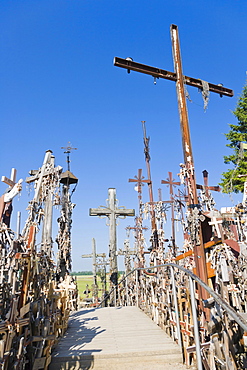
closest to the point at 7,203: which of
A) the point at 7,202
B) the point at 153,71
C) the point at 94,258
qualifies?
the point at 7,202

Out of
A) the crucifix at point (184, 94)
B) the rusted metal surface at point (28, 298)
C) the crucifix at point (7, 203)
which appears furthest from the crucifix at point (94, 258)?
the crucifix at point (7, 203)

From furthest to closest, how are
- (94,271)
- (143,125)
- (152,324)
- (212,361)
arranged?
(94,271) → (143,125) → (152,324) → (212,361)

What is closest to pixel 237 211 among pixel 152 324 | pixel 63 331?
pixel 152 324

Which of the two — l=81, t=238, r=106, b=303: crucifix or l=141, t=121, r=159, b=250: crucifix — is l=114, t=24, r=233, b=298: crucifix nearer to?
l=141, t=121, r=159, b=250: crucifix

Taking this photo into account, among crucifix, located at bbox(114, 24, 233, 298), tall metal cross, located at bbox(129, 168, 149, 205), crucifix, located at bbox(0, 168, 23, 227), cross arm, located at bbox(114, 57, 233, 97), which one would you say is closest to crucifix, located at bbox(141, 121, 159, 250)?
tall metal cross, located at bbox(129, 168, 149, 205)

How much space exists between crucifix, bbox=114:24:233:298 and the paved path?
5.37 ft

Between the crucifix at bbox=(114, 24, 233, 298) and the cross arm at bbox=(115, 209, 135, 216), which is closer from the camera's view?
the crucifix at bbox=(114, 24, 233, 298)

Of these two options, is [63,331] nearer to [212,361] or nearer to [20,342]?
[20,342]

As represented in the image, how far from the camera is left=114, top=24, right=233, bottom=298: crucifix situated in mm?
5918

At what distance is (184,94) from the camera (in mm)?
6969

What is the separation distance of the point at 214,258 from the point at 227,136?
17347 millimetres

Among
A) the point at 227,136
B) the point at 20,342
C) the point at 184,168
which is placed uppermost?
the point at 227,136

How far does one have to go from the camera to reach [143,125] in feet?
48.0

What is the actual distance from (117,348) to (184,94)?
5.53 m
